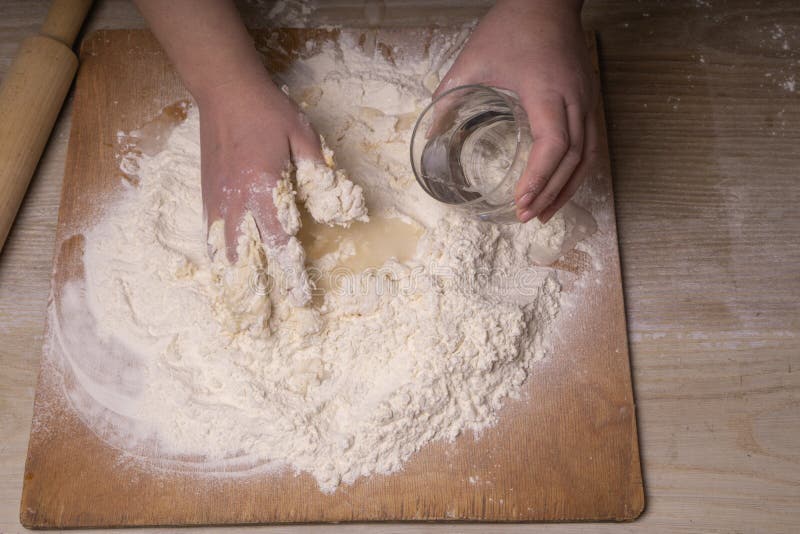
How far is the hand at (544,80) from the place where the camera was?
821mm

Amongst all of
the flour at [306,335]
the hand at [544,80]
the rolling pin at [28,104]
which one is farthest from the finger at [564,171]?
the rolling pin at [28,104]

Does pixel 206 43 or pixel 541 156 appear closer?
pixel 541 156

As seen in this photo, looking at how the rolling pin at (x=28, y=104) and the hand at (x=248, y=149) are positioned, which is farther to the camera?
the rolling pin at (x=28, y=104)

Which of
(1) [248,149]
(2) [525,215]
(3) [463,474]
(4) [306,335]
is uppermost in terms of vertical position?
(1) [248,149]

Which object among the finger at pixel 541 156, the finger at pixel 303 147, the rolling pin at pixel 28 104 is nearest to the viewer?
the finger at pixel 541 156

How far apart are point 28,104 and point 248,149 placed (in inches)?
17.5

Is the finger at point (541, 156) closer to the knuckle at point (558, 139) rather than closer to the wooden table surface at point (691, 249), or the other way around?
the knuckle at point (558, 139)

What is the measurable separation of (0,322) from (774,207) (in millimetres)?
1246

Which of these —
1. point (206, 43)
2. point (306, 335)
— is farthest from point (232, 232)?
point (206, 43)

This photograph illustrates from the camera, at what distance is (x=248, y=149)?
0.90 meters

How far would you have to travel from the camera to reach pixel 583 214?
1.03m

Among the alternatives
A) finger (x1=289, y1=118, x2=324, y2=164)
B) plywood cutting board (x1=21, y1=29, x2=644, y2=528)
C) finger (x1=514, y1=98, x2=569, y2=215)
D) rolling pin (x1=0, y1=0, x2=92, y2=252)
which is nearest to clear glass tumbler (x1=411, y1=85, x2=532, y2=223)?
finger (x1=514, y1=98, x2=569, y2=215)

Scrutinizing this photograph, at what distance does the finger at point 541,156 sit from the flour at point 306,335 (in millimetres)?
145

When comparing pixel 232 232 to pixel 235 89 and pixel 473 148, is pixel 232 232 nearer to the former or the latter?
pixel 235 89
